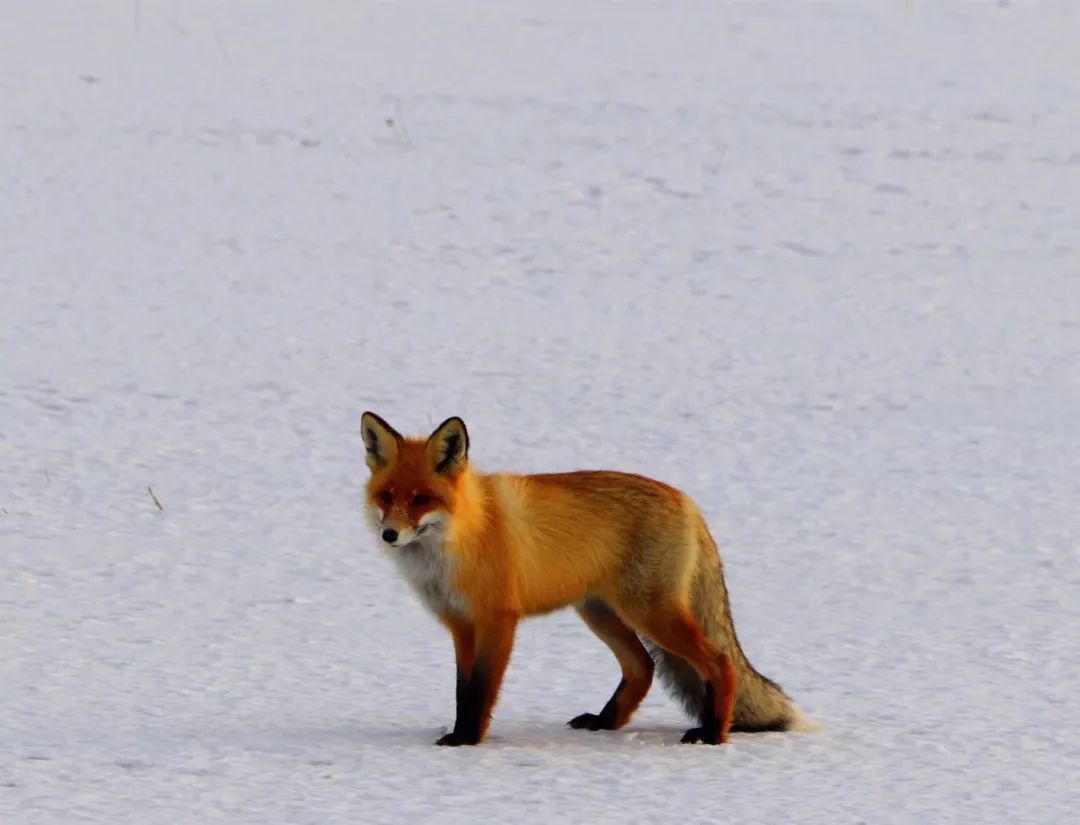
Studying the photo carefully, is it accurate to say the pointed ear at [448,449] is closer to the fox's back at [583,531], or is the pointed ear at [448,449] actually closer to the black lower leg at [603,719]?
the fox's back at [583,531]

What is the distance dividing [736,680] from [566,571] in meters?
0.65

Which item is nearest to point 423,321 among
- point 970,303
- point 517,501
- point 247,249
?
point 247,249

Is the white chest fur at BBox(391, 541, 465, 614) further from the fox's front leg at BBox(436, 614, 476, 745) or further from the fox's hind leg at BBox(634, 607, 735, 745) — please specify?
the fox's hind leg at BBox(634, 607, 735, 745)

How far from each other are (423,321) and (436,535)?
5753 mm

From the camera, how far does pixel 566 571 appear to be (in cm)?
561

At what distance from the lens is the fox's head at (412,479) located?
5.39 metres

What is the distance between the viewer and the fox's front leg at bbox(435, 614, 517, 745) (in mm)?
5438

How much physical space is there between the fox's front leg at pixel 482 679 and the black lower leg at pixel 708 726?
64 cm

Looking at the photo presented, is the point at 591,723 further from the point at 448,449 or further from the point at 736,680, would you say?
the point at 448,449

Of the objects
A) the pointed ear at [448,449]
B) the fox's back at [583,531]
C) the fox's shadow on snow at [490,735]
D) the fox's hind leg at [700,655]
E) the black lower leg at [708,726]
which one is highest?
the pointed ear at [448,449]

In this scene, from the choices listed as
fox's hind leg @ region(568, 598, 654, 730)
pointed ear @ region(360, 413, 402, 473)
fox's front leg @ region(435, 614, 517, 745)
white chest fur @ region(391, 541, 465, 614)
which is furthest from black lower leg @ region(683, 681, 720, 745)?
pointed ear @ region(360, 413, 402, 473)

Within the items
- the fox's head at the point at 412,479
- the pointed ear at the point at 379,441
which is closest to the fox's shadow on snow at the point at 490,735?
the fox's head at the point at 412,479

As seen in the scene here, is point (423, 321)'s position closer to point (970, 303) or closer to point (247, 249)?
point (247, 249)

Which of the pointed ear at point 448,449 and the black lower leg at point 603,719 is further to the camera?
the black lower leg at point 603,719
